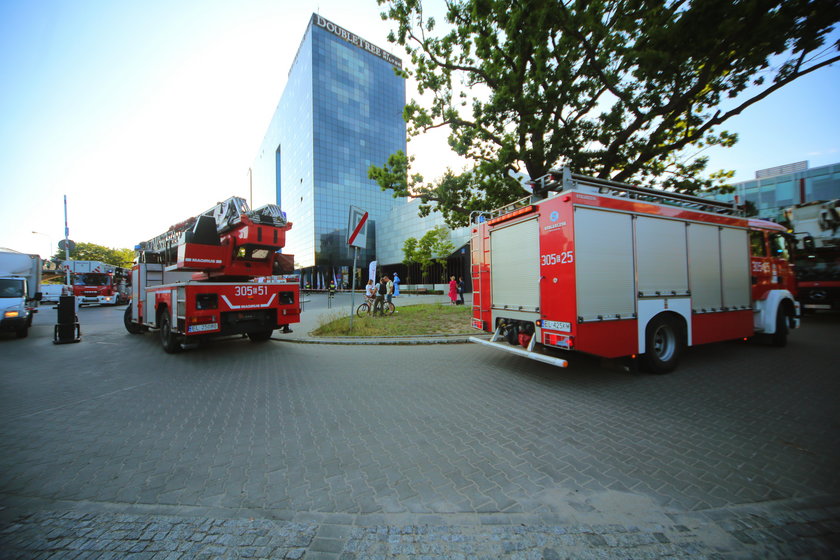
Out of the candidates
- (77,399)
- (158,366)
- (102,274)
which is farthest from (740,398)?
(102,274)

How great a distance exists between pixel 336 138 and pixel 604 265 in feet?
207

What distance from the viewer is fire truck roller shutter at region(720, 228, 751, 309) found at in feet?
20.8

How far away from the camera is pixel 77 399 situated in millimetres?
4672

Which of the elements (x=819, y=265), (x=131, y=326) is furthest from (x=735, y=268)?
(x=131, y=326)

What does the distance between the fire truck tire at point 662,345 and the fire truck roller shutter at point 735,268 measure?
170 cm

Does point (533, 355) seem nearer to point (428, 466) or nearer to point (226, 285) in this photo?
point (428, 466)

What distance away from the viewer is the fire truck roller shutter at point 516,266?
538cm

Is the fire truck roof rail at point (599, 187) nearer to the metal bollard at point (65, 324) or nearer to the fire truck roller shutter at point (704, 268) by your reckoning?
the fire truck roller shutter at point (704, 268)

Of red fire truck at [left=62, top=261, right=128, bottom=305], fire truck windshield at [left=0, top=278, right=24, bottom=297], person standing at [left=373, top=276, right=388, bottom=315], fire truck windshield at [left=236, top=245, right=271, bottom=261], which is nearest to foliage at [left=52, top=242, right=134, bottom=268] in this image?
red fire truck at [left=62, top=261, right=128, bottom=305]

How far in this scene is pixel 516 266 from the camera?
19.2ft

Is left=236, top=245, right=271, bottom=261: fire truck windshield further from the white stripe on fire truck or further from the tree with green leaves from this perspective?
the tree with green leaves

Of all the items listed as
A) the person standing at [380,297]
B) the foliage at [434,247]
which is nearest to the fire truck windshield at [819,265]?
the person standing at [380,297]

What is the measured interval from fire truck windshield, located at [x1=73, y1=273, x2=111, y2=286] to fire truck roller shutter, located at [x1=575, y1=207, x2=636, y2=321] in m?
35.3

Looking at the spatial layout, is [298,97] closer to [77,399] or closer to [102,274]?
[102,274]
